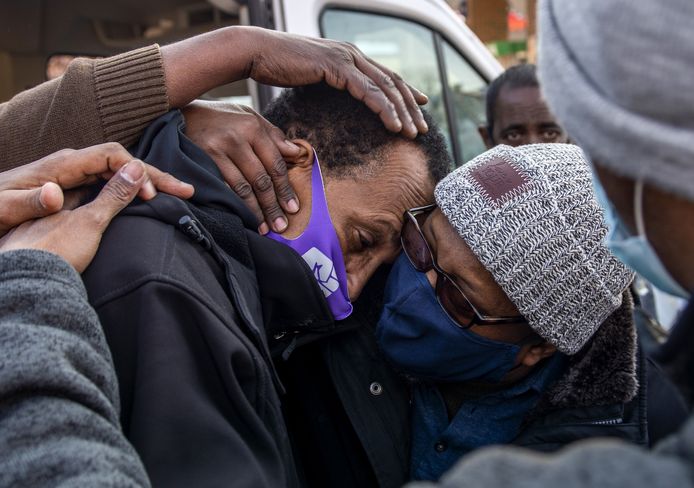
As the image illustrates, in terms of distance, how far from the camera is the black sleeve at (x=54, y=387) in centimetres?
100

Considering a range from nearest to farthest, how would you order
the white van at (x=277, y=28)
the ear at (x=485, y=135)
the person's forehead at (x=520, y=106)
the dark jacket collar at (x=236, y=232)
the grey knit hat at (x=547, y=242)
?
the dark jacket collar at (x=236, y=232)
the grey knit hat at (x=547, y=242)
the white van at (x=277, y=28)
the person's forehead at (x=520, y=106)
the ear at (x=485, y=135)

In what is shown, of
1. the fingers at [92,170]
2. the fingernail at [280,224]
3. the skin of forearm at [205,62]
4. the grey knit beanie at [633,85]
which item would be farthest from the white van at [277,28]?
the grey knit beanie at [633,85]

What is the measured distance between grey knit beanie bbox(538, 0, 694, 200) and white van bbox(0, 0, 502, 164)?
2729 mm

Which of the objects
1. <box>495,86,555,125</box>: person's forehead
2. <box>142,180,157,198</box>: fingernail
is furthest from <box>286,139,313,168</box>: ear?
<box>495,86,555,125</box>: person's forehead

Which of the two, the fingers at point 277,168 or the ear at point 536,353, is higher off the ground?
the fingers at point 277,168

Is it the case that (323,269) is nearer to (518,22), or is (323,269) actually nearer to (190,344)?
(190,344)

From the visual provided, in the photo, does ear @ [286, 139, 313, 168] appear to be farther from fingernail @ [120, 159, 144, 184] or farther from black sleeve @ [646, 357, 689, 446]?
black sleeve @ [646, 357, 689, 446]

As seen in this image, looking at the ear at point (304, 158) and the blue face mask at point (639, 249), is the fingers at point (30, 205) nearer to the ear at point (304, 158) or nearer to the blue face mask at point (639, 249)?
the ear at point (304, 158)

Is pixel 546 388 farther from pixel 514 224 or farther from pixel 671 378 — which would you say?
pixel 671 378

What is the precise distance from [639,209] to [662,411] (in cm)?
130

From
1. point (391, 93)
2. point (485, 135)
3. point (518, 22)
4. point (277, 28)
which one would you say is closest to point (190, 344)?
point (391, 93)

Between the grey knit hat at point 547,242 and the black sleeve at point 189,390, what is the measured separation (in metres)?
0.81

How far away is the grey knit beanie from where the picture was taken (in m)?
0.81

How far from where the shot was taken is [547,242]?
193 centimetres
